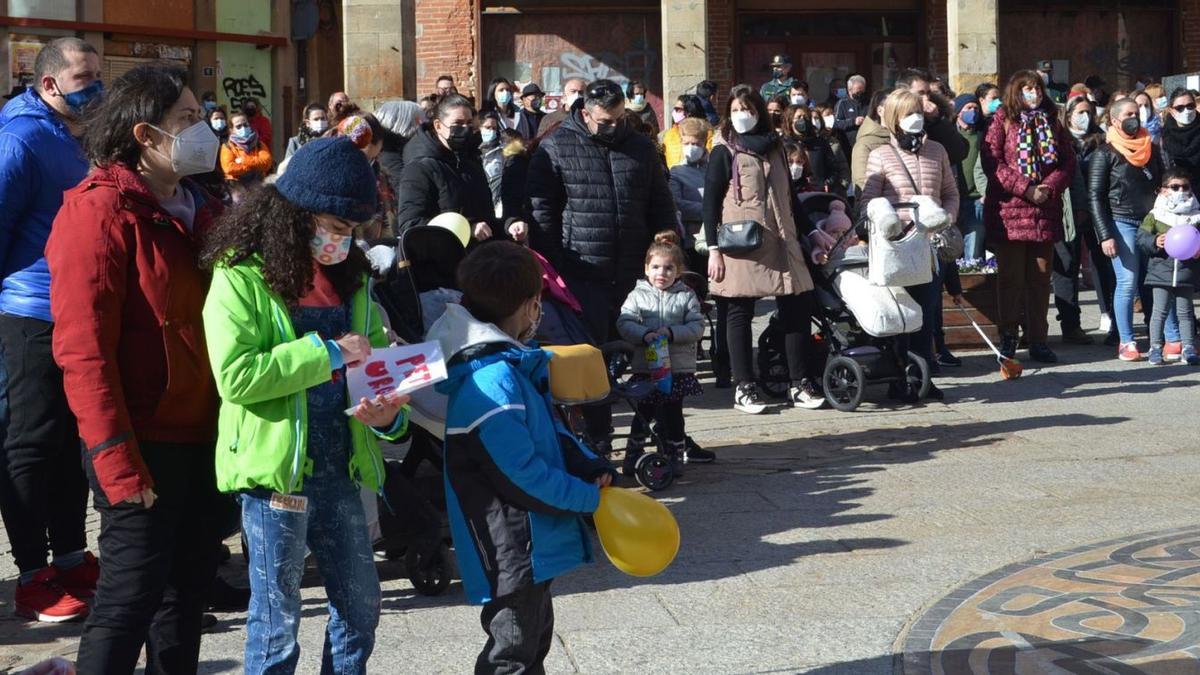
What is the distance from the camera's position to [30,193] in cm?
591

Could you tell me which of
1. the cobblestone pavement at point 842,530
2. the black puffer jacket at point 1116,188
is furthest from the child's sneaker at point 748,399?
the black puffer jacket at point 1116,188

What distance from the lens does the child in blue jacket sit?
4.37 m

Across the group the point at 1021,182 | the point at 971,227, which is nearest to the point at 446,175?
the point at 1021,182

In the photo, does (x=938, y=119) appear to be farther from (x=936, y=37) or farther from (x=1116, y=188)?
(x=936, y=37)

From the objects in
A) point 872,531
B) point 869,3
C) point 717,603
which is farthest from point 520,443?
point 869,3

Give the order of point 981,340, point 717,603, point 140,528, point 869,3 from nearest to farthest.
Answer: point 140,528, point 717,603, point 981,340, point 869,3

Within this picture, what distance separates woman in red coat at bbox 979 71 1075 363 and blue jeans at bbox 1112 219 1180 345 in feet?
1.96

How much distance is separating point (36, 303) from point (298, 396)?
2065 millimetres

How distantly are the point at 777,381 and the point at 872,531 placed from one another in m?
3.86

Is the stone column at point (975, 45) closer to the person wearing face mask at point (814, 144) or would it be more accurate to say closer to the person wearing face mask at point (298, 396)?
the person wearing face mask at point (814, 144)

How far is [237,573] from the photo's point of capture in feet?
22.3

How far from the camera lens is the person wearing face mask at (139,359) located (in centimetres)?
421

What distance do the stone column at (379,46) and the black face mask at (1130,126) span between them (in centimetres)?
1096

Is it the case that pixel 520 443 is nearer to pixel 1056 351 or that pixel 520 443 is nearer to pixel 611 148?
pixel 611 148
